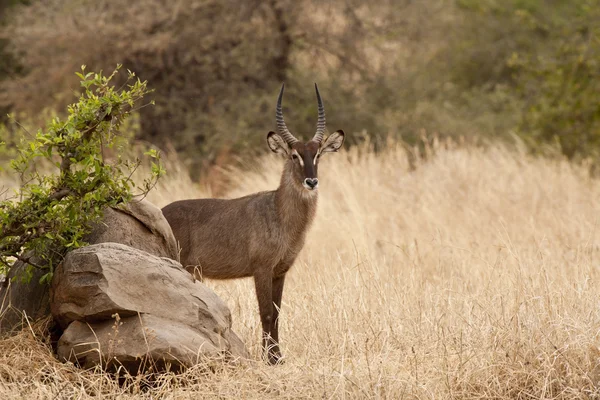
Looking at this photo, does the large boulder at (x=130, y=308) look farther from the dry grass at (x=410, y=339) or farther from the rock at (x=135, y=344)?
the dry grass at (x=410, y=339)

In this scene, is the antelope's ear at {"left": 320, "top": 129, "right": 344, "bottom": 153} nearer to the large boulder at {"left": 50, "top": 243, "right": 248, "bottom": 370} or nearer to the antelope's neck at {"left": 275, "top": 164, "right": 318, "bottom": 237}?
the antelope's neck at {"left": 275, "top": 164, "right": 318, "bottom": 237}

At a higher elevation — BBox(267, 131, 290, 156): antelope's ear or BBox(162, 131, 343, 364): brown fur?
BBox(267, 131, 290, 156): antelope's ear

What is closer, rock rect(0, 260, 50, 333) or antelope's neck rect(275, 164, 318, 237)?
rock rect(0, 260, 50, 333)

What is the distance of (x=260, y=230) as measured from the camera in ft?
21.8

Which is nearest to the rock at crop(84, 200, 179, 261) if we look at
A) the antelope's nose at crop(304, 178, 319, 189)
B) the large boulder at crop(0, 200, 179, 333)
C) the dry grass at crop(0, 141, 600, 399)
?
the large boulder at crop(0, 200, 179, 333)

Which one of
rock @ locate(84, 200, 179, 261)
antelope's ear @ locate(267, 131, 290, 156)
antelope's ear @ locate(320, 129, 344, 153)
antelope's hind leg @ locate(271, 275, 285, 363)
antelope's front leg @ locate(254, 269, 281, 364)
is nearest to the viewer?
rock @ locate(84, 200, 179, 261)

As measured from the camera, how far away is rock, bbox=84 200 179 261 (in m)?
5.77

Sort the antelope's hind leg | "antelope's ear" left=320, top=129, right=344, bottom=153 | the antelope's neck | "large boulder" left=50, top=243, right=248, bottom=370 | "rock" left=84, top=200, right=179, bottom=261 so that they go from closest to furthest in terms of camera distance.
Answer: "large boulder" left=50, top=243, right=248, bottom=370 < "rock" left=84, top=200, right=179, bottom=261 < the antelope's hind leg < the antelope's neck < "antelope's ear" left=320, top=129, right=344, bottom=153

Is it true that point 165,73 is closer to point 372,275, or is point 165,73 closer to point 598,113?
point 598,113

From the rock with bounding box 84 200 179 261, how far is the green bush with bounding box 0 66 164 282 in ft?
0.78

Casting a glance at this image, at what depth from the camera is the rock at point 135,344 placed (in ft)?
15.9

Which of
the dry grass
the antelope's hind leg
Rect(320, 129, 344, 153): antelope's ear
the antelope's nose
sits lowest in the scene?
the antelope's hind leg

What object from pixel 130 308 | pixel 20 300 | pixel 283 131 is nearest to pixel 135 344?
pixel 130 308

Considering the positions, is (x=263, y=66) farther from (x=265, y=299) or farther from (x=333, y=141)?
(x=265, y=299)
